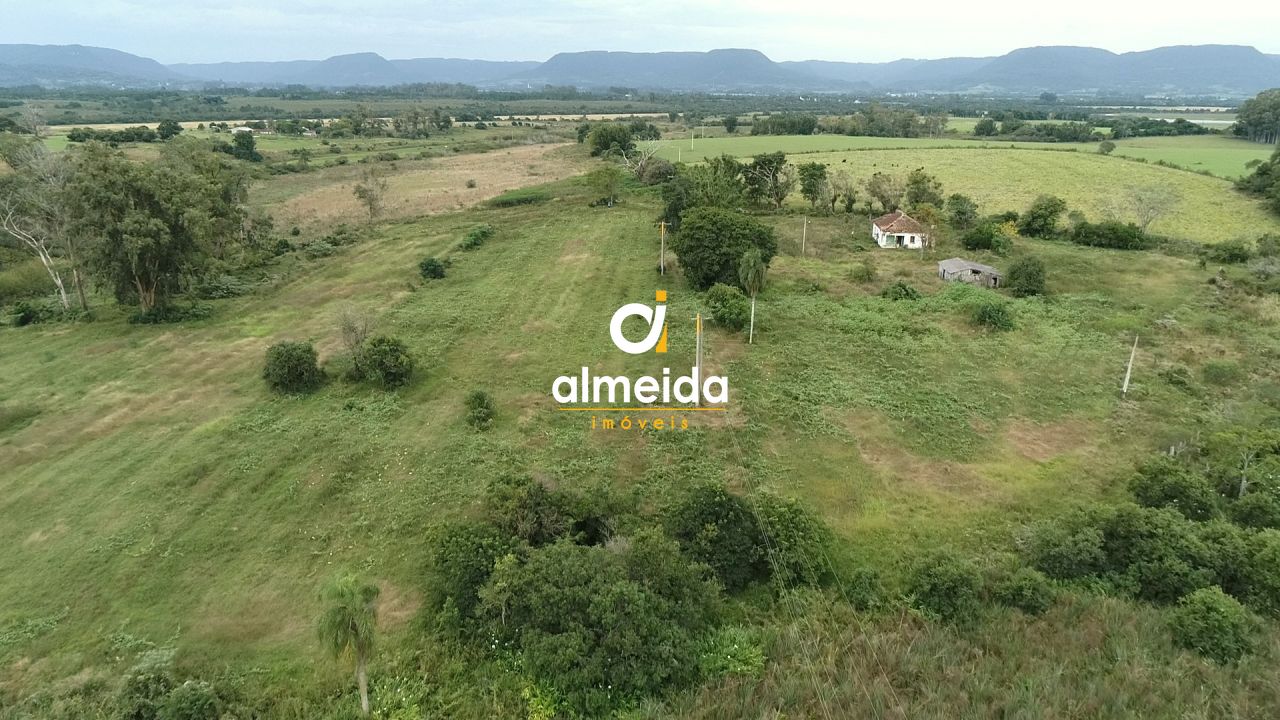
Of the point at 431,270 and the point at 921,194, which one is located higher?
the point at 921,194

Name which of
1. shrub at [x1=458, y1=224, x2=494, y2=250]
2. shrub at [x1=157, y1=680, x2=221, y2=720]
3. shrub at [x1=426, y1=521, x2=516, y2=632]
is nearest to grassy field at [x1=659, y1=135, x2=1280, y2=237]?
shrub at [x1=458, y1=224, x2=494, y2=250]

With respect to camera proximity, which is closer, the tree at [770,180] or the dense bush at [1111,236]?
the dense bush at [1111,236]

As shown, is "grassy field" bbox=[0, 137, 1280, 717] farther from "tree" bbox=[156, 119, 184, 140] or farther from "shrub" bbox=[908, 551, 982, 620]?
"tree" bbox=[156, 119, 184, 140]

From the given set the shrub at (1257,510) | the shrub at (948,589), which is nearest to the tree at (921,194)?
the shrub at (1257,510)

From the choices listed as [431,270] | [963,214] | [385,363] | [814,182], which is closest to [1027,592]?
[385,363]

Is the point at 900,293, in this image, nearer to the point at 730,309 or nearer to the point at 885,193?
the point at 730,309

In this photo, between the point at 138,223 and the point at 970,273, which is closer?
the point at 138,223

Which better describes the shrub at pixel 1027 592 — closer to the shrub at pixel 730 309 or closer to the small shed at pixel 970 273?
the shrub at pixel 730 309

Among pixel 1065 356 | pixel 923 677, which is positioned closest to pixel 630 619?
pixel 923 677
